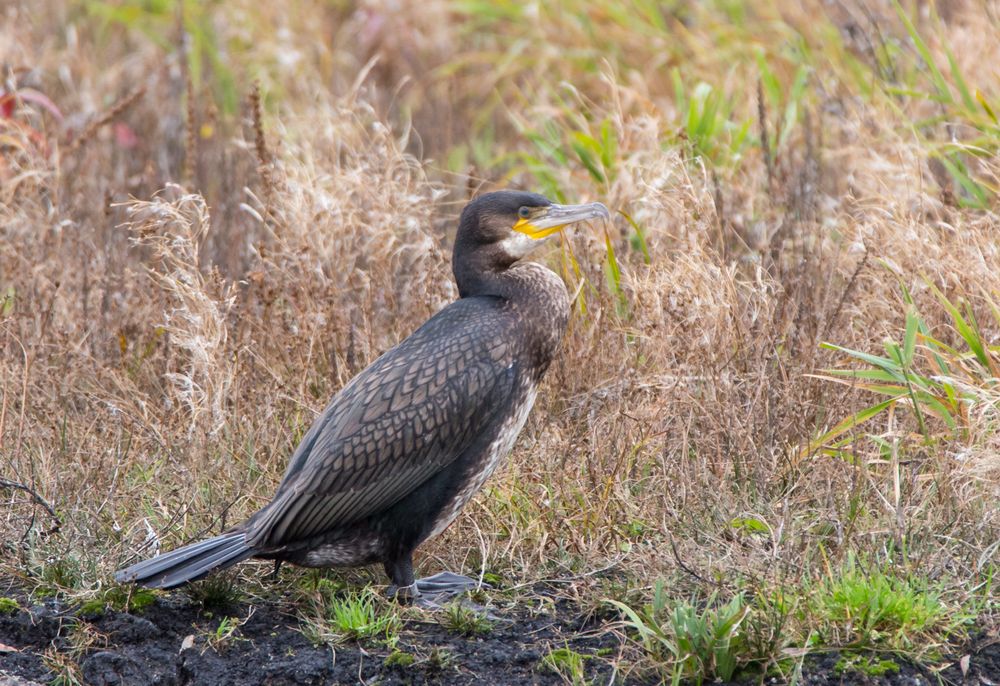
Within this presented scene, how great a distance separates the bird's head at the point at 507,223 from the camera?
4.31 m

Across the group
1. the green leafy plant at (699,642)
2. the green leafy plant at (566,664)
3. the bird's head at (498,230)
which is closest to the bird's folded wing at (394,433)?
the bird's head at (498,230)

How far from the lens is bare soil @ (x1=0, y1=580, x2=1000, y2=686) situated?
11.3ft

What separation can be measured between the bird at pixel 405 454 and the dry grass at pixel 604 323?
0.27 meters

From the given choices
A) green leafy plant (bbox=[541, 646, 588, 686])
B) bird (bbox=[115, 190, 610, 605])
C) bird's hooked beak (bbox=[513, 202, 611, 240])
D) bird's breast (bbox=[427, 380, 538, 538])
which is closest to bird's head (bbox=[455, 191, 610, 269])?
bird's hooked beak (bbox=[513, 202, 611, 240])

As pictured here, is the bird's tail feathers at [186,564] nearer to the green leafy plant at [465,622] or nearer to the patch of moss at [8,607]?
the patch of moss at [8,607]

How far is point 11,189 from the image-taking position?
583cm

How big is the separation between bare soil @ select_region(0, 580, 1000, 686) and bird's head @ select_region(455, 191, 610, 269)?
1.15m

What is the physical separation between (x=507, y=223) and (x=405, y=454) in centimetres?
86

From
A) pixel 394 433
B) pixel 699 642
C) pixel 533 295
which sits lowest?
pixel 699 642

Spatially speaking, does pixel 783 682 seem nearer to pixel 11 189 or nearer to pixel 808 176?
pixel 808 176

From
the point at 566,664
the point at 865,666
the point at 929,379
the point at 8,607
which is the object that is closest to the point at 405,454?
the point at 566,664

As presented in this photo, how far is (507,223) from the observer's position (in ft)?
14.2

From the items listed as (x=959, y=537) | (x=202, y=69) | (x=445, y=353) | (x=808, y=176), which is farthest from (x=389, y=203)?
(x=202, y=69)

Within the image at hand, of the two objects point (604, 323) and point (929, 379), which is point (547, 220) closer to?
point (604, 323)
